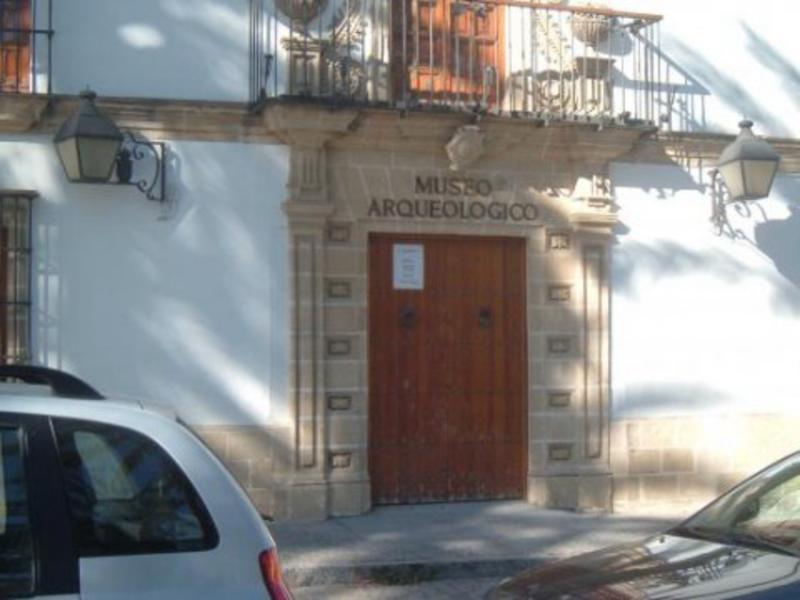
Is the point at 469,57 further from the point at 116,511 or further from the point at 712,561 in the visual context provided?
the point at 116,511

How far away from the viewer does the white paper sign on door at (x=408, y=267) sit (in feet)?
34.4

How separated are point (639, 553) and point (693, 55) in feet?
23.5

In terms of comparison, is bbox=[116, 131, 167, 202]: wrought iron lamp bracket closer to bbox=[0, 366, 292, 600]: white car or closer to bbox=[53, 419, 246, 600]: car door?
bbox=[0, 366, 292, 600]: white car

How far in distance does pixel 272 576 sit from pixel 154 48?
6.93 m

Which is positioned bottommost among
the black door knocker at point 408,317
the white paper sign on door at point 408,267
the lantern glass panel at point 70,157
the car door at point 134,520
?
the car door at point 134,520

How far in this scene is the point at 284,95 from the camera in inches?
385

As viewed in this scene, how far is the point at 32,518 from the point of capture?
3496 millimetres

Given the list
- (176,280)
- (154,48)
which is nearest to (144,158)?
(154,48)

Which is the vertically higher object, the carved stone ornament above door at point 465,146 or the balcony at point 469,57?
the balcony at point 469,57

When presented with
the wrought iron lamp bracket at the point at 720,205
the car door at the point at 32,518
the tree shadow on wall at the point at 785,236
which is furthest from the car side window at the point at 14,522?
the tree shadow on wall at the point at 785,236

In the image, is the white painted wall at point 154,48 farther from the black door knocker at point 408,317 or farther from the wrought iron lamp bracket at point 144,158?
the black door knocker at point 408,317

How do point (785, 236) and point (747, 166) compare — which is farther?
point (785, 236)

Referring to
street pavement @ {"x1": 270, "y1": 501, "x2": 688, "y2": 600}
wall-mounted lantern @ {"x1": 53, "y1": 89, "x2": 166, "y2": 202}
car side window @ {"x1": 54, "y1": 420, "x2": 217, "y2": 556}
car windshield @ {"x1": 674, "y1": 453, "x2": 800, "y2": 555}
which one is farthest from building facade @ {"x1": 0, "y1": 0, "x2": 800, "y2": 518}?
car side window @ {"x1": 54, "y1": 420, "x2": 217, "y2": 556}

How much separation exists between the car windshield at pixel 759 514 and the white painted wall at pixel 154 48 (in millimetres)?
5805
